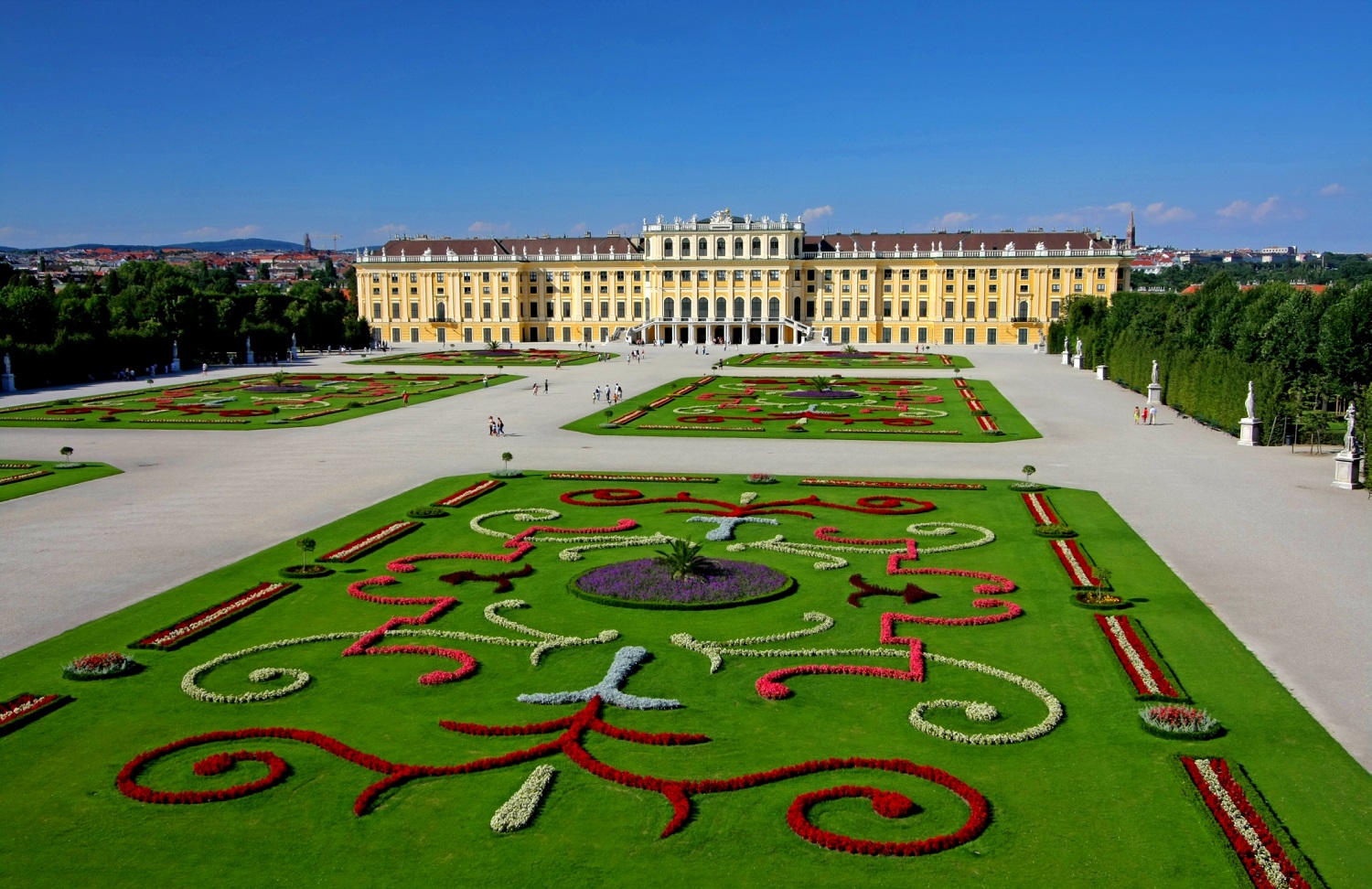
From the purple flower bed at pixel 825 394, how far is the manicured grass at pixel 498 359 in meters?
29.3

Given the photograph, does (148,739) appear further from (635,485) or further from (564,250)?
(564,250)

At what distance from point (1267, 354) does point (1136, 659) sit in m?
30.9

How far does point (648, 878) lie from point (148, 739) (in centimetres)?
658

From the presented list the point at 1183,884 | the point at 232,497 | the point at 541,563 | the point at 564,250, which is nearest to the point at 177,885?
the point at 1183,884

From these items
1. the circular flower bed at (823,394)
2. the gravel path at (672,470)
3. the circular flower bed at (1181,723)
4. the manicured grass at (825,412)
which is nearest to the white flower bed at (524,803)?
the circular flower bed at (1181,723)

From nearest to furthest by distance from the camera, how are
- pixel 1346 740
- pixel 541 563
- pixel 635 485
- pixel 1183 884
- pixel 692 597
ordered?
pixel 1183 884, pixel 1346 740, pixel 692 597, pixel 541 563, pixel 635 485

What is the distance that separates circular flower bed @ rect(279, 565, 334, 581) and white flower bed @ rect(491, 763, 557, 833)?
9.36 meters

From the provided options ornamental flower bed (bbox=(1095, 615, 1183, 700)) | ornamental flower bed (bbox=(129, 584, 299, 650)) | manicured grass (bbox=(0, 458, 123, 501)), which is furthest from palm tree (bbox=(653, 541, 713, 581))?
manicured grass (bbox=(0, 458, 123, 501))

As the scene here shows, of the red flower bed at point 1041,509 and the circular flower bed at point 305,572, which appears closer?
the circular flower bed at point 305,572

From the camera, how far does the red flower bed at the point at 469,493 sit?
25953mm

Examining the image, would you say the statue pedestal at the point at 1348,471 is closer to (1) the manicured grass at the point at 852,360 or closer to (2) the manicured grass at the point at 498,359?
(1) the manicured grass at the point at 852,360

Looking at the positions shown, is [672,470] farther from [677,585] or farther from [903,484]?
[677,585]

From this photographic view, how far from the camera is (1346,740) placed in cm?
1234

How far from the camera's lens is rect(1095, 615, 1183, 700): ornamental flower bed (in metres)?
13.8
